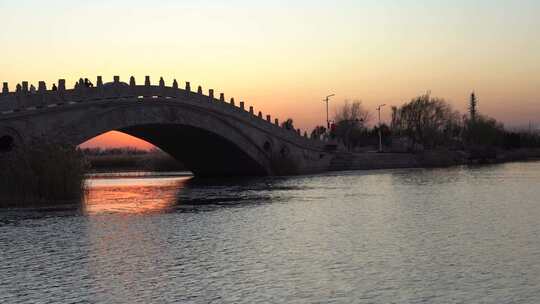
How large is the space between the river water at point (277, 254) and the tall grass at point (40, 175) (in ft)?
12.0

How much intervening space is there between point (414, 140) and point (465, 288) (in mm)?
122438

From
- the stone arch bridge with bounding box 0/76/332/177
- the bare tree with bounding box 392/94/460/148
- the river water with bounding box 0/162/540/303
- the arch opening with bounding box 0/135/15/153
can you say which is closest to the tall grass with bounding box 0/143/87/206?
the stone arch bridge with bounding box 0/76/332/177

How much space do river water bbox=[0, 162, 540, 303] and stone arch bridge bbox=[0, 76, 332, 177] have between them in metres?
13.3

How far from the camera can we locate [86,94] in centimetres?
4866

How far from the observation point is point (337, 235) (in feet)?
65.7

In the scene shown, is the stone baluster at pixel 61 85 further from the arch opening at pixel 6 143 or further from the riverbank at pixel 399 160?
the riverbank at pixel 399 160

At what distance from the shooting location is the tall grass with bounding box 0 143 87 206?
31547 millimetres

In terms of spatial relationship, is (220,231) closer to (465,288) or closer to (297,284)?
(297,284)

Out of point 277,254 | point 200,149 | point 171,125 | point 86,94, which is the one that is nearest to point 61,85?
point 86,94

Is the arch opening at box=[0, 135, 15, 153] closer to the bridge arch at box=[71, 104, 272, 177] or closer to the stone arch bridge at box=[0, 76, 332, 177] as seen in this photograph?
the stone arch bridge at box=[0, 76, 332, 177]

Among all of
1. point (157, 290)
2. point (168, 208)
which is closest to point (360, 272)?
point (157, 290)

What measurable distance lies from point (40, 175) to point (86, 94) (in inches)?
674

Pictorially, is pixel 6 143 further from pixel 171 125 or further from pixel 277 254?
pixel 277 254

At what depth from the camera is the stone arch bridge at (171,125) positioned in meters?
42.6
